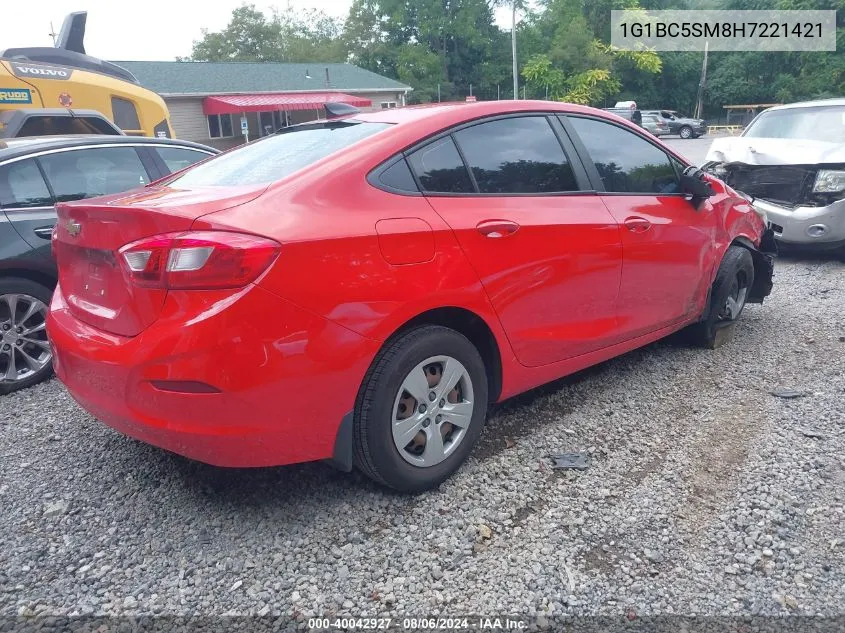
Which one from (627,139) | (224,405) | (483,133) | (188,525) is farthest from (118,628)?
(627,139)

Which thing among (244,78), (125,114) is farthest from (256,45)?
(125,114)

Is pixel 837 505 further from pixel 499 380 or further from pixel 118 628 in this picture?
pixel 118 628

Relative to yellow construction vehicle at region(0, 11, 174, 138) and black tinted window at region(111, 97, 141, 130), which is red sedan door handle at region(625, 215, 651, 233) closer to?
yellow construction vehicle at region(0, 11, 174, 138)

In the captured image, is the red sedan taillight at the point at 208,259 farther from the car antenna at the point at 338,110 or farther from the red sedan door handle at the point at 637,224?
the red sedan door handle at the point at 637,224

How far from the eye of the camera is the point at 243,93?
32406 mm

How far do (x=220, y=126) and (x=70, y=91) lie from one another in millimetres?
23192

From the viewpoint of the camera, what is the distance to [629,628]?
2145 mm

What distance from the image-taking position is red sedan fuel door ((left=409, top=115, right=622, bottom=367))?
2.95m

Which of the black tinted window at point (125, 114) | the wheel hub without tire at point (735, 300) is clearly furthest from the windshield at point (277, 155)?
the black tinted window at point (125, 114)

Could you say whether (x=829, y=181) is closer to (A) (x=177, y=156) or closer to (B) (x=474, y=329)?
(B) (x=474, y=329)

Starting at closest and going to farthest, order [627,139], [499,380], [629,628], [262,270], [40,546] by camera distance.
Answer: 1. [629,628]
2. [262,270]
3. [40,546]
4. [499,380]
5. [627,139]

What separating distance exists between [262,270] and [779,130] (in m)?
7.91

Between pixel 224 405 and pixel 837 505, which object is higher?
pixel 224 405

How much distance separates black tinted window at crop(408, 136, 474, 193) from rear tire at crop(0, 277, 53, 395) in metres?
2.67
